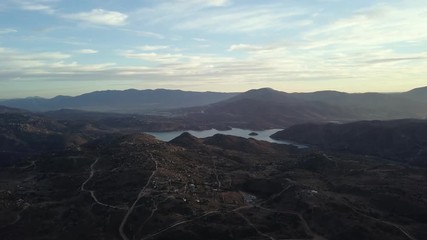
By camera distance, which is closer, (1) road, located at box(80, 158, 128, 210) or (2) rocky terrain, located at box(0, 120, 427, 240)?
(2) rocky terrain, located at box(0, 120, 427, 240)

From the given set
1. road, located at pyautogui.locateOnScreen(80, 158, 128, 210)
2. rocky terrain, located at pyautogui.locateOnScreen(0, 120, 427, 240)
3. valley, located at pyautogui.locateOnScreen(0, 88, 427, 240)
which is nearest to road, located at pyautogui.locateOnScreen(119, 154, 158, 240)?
rocky terrain, located at pyautogui.locateOnScreen(0, 120, 427, 240)

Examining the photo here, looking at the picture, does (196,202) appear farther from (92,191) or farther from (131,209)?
(92,191)

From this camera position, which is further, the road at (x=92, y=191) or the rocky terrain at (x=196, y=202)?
the road at (x=92, y=191)

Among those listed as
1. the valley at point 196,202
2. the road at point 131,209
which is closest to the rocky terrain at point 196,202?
the road at point 131,209

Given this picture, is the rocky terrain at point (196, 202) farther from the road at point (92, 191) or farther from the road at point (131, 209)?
the road at point (92, 191)

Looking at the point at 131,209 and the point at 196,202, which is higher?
the point at 196,202

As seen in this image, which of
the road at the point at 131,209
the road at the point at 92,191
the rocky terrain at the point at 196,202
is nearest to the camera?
the road at the point at 131,209

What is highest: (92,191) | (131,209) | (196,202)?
(92,191)

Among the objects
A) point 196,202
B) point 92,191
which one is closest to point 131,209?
point 196,202

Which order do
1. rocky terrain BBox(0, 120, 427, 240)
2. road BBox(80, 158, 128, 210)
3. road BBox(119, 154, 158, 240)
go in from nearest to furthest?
road BBox(119, 154, 158, 240) → rocky terrain BBox(0, 120, 427, 240) → road BBox(80, 158, 128, 210)

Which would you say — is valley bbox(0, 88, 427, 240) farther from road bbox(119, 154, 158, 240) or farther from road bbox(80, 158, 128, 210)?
road bbox(80, 158, 128, 210)

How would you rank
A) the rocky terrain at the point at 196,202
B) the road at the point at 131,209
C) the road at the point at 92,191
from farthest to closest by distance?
the road at the point at 92,191 < the rocky terrain at the point at 196,202 < the road at the point at 131,209
